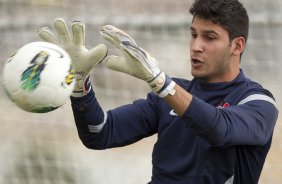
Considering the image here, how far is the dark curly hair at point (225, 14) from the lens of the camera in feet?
10.1

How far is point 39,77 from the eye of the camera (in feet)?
9.34

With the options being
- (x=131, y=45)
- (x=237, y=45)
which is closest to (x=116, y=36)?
(x=131, y=45)

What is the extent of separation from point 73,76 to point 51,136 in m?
2.40

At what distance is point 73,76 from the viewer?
296cm

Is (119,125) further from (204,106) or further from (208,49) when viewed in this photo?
(204,106)

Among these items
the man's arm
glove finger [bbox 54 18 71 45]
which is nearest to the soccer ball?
glove finger [bbox 54 18 71 45]

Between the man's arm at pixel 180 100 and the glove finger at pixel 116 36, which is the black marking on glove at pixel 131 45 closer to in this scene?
the glove finger at pixel 116 36

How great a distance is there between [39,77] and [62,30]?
0.29 meters

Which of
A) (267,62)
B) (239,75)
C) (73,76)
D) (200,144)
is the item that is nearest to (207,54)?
(239,75)

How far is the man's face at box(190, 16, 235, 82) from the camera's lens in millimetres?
3090

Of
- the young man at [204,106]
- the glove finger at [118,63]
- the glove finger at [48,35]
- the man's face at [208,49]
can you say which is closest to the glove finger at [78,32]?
the young man at [204,106]

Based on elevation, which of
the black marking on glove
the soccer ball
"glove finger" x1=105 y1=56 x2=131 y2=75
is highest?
the black marking on glove

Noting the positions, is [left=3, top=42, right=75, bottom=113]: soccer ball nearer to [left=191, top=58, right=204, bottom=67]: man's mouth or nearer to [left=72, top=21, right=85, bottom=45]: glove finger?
[left=72, top=21, right=85, bottom=45]: glove finger

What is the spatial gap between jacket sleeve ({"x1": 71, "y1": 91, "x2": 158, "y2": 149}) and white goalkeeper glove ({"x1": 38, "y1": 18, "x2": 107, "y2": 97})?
0.19m
